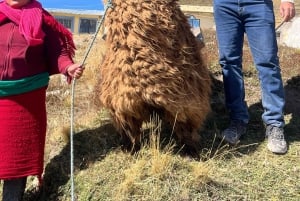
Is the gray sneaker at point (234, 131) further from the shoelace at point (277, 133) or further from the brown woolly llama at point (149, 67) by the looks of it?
the brown woolly llama at point (149, 67)

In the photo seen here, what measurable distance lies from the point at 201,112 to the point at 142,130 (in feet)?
1.82

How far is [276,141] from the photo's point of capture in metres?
4.20

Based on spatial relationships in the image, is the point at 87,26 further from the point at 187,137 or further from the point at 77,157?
the point at 187,137

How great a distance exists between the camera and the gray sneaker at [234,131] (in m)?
4.37

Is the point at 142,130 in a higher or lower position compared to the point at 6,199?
higher

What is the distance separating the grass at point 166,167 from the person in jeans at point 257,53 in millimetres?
186

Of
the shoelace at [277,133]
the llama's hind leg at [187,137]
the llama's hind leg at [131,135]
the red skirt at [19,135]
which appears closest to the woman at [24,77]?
the red skirt at [19,135]

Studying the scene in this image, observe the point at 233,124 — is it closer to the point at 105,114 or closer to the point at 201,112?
the point at 201,112

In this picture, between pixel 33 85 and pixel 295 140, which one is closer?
pixel 33 85

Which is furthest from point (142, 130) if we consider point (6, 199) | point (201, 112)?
point (6, 199)

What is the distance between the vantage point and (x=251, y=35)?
4246 millimetres

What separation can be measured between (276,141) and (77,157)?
5.54ft

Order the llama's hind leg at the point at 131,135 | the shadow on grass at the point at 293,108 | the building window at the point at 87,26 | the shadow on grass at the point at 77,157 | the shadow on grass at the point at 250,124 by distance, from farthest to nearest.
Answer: the building window at the point at 87,26 < the shadow on grass at the point at 293,108 < the shadow on grass at the point at 250,124 < the shadow on grass at the point at 77,157 < the llama's hind leg at the point at 131,135

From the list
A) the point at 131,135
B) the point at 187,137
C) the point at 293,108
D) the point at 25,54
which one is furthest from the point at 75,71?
the point at 293,108
